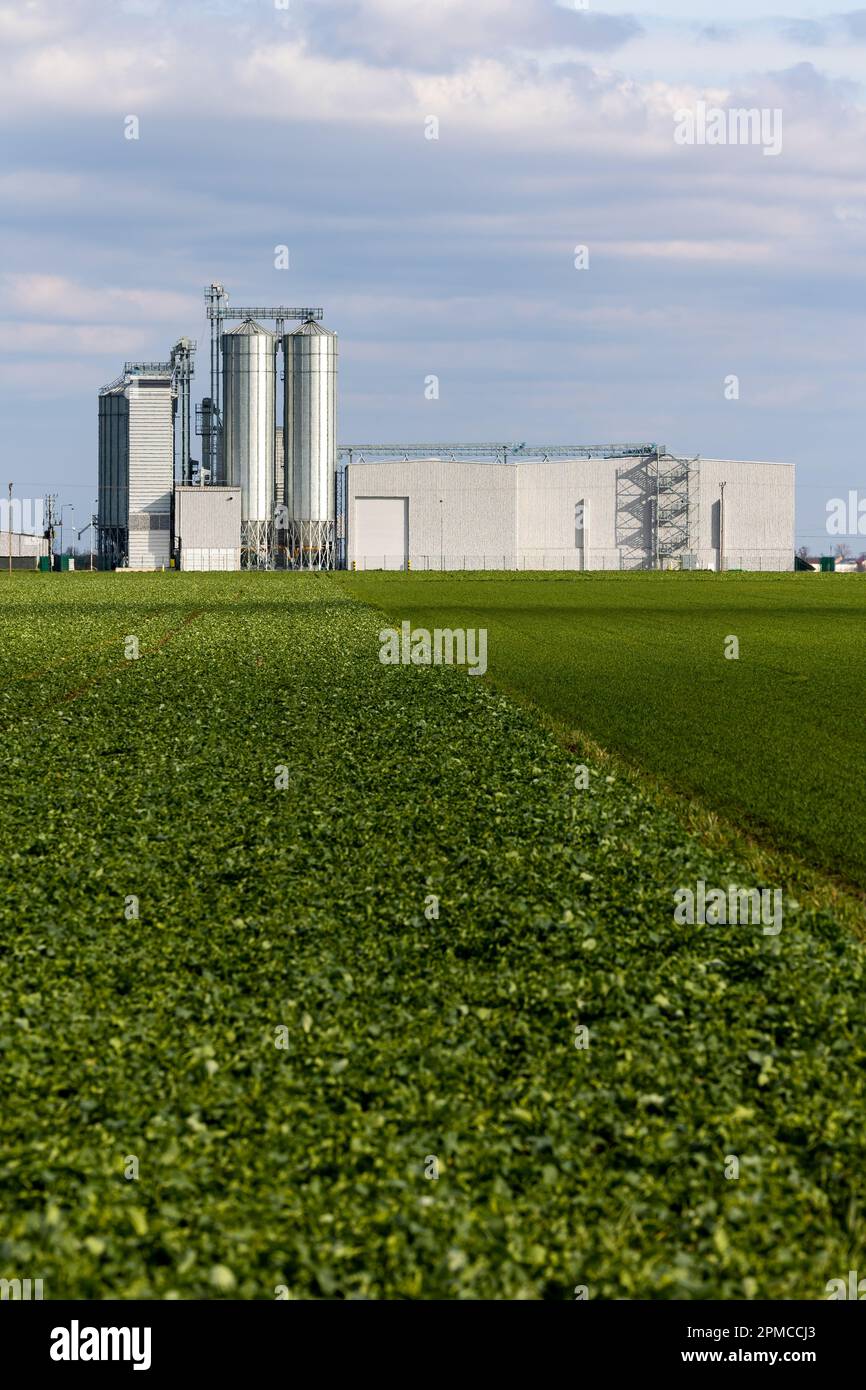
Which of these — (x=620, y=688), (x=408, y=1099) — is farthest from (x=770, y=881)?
(x=620, y=688)

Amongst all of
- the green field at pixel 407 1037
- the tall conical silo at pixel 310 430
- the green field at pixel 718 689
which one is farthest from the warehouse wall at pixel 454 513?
the green field at pixel 407 1037

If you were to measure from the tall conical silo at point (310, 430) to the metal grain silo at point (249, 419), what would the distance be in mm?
1352

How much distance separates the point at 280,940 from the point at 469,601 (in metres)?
54.0

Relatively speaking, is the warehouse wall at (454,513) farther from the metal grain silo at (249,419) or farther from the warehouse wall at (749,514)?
the warehouse wall at (749,514)

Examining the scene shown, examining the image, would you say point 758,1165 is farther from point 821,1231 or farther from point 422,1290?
point 422,1290

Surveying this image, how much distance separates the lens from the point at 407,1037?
7.48 metres

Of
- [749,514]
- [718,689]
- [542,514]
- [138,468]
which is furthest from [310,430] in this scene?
[718,689]

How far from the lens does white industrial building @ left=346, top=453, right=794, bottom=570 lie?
378 ft

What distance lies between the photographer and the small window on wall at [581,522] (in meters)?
117

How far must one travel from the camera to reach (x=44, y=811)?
13.4 meters

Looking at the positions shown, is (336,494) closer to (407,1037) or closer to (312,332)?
(312,332)

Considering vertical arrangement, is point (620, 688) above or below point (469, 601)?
below
